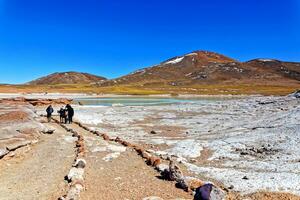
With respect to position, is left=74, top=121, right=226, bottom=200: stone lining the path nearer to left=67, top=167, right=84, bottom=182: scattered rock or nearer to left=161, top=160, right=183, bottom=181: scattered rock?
left=161, top=160, right=183, bottom=181: scattered rock

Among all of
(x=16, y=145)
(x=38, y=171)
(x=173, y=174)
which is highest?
(x=16, y=145)

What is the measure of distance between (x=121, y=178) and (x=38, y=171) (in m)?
4.69

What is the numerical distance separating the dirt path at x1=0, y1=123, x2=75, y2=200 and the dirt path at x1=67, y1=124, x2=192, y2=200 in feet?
4.35

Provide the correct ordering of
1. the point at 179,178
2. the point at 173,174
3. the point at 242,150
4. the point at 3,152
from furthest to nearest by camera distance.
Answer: the point at 242,150
the point at 3,152
the point at 173,174
the point at 179,178

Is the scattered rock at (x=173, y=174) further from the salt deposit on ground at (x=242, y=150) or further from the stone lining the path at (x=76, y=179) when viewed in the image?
the stone lining the path at (x=76, y=179)

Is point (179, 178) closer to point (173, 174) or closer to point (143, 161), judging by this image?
point (173, 174)

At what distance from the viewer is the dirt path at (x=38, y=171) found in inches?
674

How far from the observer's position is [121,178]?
19.7 meters

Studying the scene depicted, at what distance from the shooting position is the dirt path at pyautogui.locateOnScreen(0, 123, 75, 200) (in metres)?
17.1

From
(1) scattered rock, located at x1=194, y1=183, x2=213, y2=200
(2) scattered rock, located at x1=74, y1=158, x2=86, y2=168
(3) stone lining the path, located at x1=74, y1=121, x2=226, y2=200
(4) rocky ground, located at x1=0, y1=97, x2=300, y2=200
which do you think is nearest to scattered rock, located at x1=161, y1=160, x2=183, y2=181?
(3) stone lining the path, located at x1=74, y1=121, x2=226, y2=200

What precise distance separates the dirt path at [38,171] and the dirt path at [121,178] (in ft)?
4.35

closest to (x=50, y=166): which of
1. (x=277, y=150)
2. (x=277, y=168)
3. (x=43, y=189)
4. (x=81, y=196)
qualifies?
(x=43, y=189)

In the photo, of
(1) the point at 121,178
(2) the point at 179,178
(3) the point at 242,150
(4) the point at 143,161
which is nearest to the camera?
(2) the point at 179,178

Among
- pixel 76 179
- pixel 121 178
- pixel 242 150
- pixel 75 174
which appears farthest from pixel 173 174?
pixel 242 150
